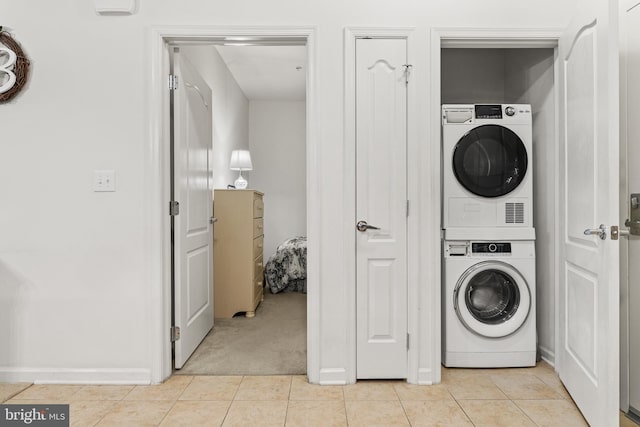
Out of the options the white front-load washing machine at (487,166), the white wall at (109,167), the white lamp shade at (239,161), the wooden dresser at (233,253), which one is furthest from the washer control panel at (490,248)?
the white lamp shade at (239,161)

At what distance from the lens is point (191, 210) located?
106 inches

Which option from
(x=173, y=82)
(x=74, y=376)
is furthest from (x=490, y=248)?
(x=74, y=376)

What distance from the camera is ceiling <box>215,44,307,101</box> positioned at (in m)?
4.41

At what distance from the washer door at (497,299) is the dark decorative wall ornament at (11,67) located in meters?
2.81

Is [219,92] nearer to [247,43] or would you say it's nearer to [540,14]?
[247,43]

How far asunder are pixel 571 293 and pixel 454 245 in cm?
68

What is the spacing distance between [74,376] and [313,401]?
4.54 ft

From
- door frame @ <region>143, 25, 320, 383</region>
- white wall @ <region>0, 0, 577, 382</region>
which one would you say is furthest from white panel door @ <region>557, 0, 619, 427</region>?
door frame @ <region>143, 25, 320, 383</region>

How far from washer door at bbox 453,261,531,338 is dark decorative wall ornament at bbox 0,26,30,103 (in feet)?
9.23

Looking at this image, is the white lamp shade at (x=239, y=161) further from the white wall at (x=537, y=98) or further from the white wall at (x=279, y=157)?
the white wall at (x=537, y=98)

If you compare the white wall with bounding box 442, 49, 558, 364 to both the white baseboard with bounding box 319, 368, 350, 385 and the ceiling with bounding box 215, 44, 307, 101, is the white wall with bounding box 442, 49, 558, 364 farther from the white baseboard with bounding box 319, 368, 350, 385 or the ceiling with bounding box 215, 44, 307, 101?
the ceiling with bounding box 215, 44, 307, 101

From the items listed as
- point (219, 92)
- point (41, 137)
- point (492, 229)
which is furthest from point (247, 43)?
point (219, 92)

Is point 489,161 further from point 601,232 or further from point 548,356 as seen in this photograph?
point 548,356

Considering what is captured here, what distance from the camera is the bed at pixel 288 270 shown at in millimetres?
4820
